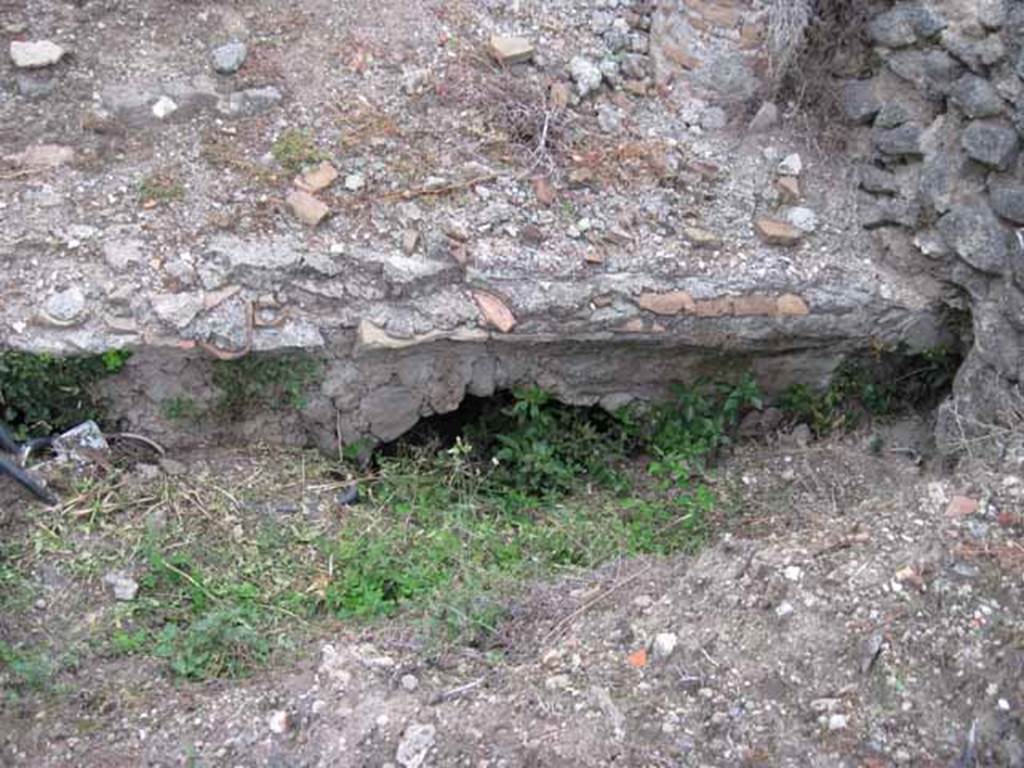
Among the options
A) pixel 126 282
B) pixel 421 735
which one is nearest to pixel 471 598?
pixel 421 735

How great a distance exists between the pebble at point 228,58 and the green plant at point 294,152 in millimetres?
319

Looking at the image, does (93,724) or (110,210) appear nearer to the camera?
(93,724)

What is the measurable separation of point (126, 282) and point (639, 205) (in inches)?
67.9

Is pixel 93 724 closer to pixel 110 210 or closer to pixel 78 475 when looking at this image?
pixel 78 475

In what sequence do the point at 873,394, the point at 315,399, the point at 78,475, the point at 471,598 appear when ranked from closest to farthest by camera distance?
the point at 471,598
the point at 78,475
the point at 315,399
the point at 873,394

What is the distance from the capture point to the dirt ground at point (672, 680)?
9.77 ft

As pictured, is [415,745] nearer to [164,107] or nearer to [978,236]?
[164,107]

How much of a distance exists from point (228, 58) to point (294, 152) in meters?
0.44

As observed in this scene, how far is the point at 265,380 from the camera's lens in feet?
13.3

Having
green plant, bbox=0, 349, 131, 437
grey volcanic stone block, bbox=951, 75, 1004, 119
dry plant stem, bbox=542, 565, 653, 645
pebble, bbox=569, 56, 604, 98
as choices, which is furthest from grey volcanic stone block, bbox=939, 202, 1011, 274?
green plant, bbox=0, 349, 131, 437

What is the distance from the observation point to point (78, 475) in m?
3.86

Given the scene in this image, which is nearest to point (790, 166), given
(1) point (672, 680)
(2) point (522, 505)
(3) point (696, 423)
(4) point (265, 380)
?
(3) point (696, 423)

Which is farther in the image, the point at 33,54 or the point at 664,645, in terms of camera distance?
the point at 33,54

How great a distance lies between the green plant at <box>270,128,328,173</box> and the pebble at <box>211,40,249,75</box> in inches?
12.5
